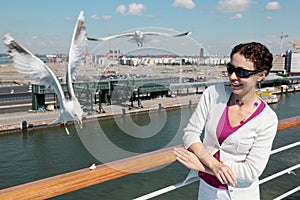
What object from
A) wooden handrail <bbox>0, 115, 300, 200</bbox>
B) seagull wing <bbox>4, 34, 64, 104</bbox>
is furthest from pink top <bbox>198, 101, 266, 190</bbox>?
seagull wing <bbox>4, 34, 64, 104</bbox>

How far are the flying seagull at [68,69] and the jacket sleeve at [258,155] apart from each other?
2.64ft

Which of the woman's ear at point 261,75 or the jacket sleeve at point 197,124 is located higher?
the woman's ear at point 261,75

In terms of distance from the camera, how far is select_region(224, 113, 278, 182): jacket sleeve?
0.48 metres

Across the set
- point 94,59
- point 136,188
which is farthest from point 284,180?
point 94,59

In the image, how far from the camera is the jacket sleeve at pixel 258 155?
1.58 feet

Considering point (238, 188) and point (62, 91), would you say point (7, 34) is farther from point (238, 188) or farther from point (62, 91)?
point (238, 188)

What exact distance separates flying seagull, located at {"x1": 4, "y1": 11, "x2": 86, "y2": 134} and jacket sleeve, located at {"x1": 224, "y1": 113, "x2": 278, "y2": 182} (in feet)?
2.64

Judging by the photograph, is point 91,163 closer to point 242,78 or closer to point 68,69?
point 68,69

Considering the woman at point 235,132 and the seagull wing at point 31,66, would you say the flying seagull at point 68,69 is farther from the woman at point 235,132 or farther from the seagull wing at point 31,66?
the woman at point 235,132

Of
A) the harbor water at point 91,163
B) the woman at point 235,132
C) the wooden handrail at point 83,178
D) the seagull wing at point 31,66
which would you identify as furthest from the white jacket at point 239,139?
the harbor water at point 91,163

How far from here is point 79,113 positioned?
4.30ft

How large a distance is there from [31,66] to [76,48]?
212 millimetres

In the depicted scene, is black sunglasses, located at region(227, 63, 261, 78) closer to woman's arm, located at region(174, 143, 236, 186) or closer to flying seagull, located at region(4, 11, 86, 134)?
woman's arm, located at region(174, 143, 236, 186)

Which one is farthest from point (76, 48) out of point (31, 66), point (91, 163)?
point (91, 163)
